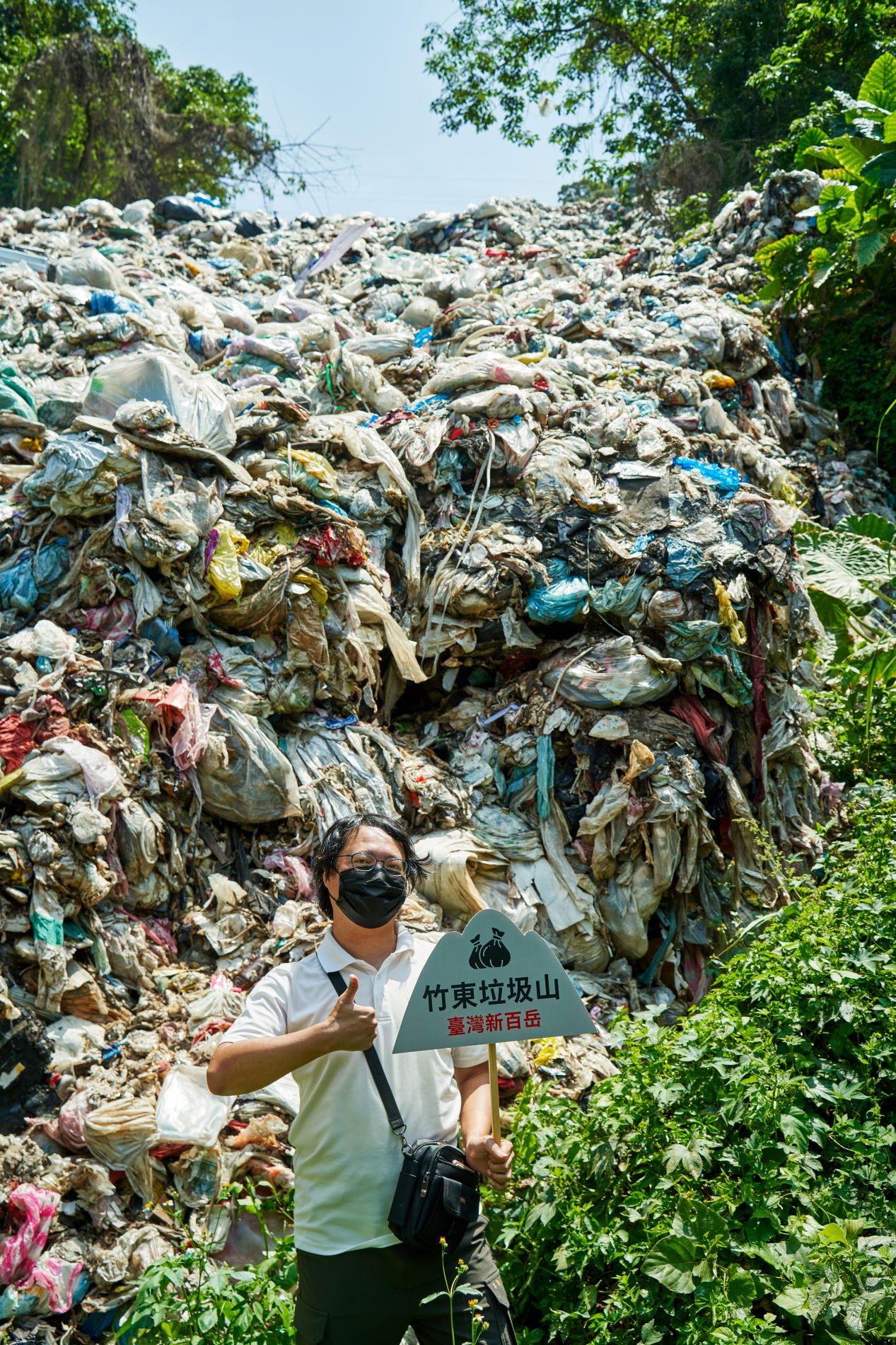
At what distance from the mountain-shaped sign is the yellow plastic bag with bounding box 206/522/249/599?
2390 mm

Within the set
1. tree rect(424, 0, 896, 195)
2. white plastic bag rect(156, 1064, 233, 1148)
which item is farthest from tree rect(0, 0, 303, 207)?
white plastic bag rect(156, 1064, 233, 1148)

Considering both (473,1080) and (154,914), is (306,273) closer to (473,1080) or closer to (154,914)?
(154,914)

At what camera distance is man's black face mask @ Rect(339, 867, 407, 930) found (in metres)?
1.84

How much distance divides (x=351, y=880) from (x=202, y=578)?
2.30 metres

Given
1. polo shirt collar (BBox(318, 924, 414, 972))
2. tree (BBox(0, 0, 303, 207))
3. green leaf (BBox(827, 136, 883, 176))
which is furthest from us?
tree (BBox(0, 0, 303, 207))

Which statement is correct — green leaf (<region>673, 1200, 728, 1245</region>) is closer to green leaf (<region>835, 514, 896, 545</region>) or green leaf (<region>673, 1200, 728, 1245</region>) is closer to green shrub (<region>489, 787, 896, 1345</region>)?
green shrub (<region>489, 787, 896, 1345</region>)

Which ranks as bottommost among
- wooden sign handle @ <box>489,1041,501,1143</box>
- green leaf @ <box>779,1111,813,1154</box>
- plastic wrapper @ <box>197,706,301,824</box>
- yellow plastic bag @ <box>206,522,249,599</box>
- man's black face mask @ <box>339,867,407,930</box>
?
green leaf @ <box>779,1111,813,1154</box>

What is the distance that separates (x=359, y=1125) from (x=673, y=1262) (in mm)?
765

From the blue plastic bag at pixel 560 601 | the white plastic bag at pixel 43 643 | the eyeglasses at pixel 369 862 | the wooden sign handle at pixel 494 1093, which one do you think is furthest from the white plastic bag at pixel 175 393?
the wooden sign handle at pixel 494 1093

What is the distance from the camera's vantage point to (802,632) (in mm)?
4727

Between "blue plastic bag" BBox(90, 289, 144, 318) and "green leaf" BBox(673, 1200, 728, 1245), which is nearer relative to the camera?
"green leaf" BBox(673, 1200, 728, 1245)

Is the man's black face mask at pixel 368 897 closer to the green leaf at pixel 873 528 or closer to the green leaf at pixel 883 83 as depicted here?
the green leaf at pixel 873 528

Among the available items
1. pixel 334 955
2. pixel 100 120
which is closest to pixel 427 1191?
pixel 334 955

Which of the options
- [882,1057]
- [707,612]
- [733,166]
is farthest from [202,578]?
[733,166]
